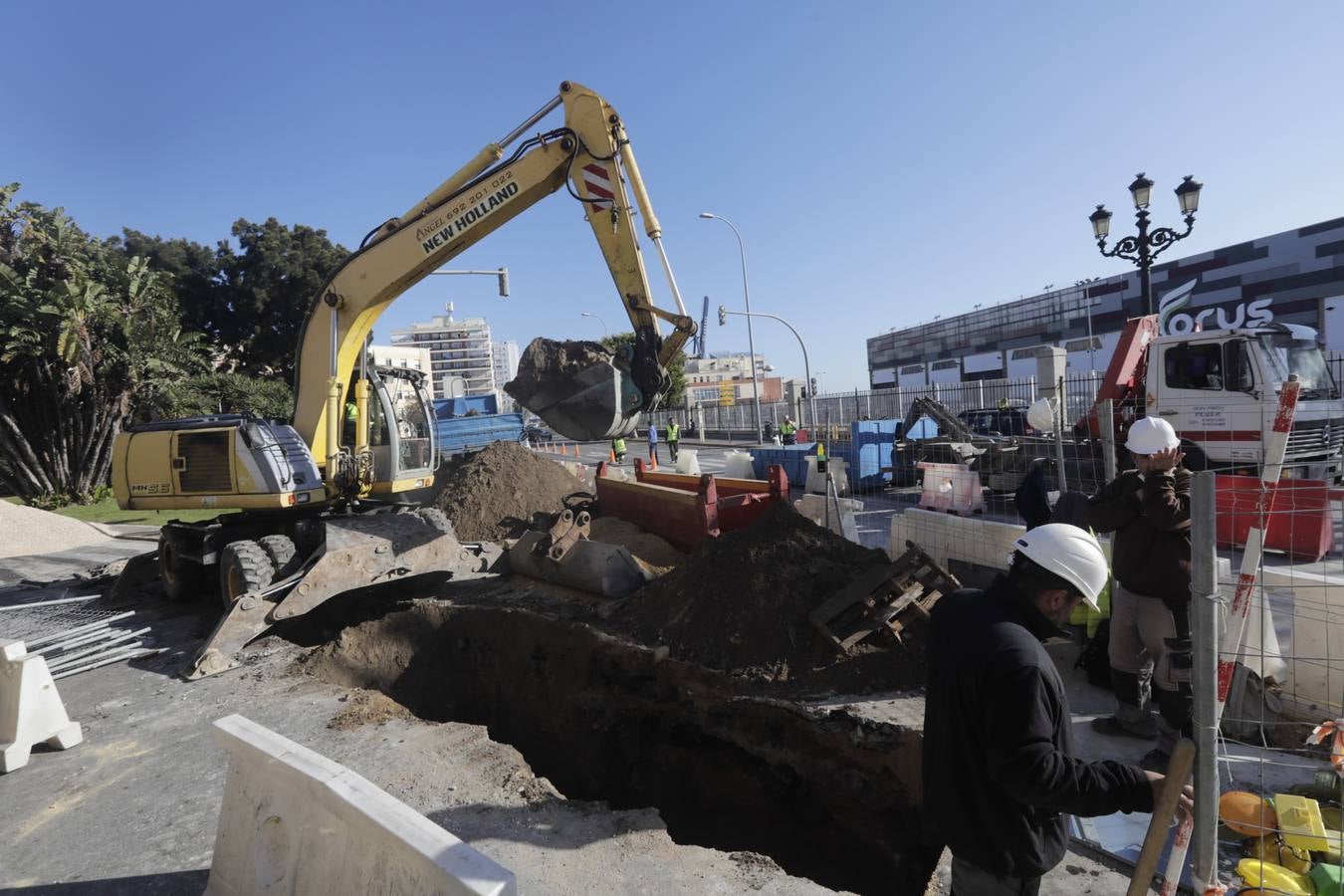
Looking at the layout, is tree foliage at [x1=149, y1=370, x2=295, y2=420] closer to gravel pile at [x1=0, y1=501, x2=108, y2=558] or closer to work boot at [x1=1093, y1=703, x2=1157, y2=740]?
gravel pile at [x1=0, y1=501, x2=108, y2=558]

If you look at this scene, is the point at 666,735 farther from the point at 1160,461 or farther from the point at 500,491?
the point at 500,491

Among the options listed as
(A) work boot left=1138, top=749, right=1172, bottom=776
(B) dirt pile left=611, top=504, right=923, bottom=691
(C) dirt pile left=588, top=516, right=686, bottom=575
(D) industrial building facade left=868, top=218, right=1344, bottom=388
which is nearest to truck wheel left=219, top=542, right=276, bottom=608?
(B) dirt pile left=611, top=504, right=923, bottom=691

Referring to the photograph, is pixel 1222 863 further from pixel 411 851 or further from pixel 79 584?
pixel 79 584

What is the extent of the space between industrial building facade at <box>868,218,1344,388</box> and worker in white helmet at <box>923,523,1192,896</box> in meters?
25.9

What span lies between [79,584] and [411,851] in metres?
11.7

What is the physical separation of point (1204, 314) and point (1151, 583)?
125ft

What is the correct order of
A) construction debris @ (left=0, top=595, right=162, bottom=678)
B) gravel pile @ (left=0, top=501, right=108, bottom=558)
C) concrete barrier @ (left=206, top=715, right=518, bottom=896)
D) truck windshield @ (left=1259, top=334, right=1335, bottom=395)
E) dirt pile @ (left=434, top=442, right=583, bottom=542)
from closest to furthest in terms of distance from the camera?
concrete barrier @ (left=206, top=715, right=518, bottom=896), construction debris @ (left=0, top=595, right=162, bottom=678), truck windshield @ (left=1259, top=334, right=1335, bottom=395), dirt pile @ (left=434, top=442, right=583, bottom=542), gravel pile @ (left=0, top=501, right=108, bottom=558)

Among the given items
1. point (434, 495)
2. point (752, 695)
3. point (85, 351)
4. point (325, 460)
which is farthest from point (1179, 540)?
point (85, 351)

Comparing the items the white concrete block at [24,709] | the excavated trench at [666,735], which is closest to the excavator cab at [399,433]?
the excavated trench at [666,735]

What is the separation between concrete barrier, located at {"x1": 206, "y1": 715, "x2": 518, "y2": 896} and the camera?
7.19ft

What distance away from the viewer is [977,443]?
49.1 ft

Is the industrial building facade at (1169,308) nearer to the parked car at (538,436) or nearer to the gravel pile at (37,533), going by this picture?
the parked car at (538,436)

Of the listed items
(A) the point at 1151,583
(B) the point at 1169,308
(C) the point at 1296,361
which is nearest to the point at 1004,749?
(A) the point at 1151,583

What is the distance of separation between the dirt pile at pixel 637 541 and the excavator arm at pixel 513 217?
7.15 ft
